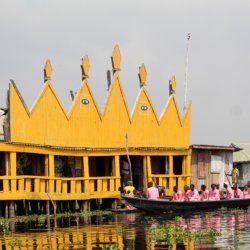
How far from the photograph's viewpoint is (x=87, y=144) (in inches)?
1560

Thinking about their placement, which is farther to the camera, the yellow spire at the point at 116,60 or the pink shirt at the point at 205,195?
the yellow spire at the point at 116,60

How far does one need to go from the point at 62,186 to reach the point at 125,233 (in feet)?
49.6

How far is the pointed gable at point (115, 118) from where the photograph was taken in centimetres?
4044

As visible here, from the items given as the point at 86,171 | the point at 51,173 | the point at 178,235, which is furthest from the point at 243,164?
the point at 178,235

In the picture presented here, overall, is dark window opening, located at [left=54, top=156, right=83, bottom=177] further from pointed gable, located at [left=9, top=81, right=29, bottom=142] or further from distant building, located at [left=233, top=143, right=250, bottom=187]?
distant building, located at [left=233, top=143, right=250, bottom=187]

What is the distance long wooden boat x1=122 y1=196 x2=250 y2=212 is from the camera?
113 feet

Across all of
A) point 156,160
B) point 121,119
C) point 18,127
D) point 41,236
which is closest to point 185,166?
point 156,160

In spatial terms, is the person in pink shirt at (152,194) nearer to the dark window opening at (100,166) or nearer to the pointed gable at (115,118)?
the pointed gable at (115,118)

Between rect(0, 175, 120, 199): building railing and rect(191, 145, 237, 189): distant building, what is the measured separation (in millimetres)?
7030

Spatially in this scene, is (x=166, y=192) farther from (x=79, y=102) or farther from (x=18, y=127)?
(x=18, y=127)

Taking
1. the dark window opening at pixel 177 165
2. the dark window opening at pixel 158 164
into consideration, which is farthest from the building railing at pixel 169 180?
the dark window opening at pixel 177 165

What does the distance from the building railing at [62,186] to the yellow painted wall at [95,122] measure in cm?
173

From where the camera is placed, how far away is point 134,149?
4128 cm

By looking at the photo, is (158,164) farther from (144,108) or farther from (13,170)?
(13,170)
